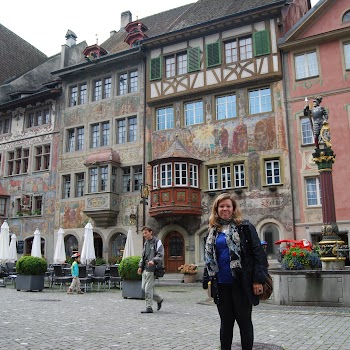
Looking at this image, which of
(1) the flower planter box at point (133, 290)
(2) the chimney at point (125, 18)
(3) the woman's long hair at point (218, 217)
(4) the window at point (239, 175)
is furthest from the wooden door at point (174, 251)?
(2) the chimney at point (125, 18)

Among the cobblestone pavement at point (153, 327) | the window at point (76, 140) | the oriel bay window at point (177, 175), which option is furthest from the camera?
the window at point (76, 140)

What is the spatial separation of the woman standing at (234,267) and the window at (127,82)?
2058 cm

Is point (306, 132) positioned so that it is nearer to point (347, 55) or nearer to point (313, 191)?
point (313, 191)

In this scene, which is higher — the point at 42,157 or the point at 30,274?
the point at 42,157

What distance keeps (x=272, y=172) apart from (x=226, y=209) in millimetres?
16029

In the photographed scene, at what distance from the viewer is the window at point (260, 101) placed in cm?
2058

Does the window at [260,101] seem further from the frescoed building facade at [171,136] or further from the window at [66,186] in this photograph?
the window at [66,186]

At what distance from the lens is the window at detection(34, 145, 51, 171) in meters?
26.6

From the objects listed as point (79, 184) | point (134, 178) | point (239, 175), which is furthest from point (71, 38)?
point (239, 175)

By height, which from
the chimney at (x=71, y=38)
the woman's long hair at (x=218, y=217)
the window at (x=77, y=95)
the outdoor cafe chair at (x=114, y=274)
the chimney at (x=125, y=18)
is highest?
the chimney at (x=125, y=18)

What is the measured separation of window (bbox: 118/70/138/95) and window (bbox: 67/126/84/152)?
11.0 feet

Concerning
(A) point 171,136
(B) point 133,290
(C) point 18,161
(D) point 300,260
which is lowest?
(B) point 133,290

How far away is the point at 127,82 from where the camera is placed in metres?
24.6

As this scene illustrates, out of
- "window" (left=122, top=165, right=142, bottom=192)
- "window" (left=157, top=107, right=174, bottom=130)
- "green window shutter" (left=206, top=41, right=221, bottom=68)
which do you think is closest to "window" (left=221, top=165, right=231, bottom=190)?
"window" (left=157, top=107, right=174, bottom=130)
